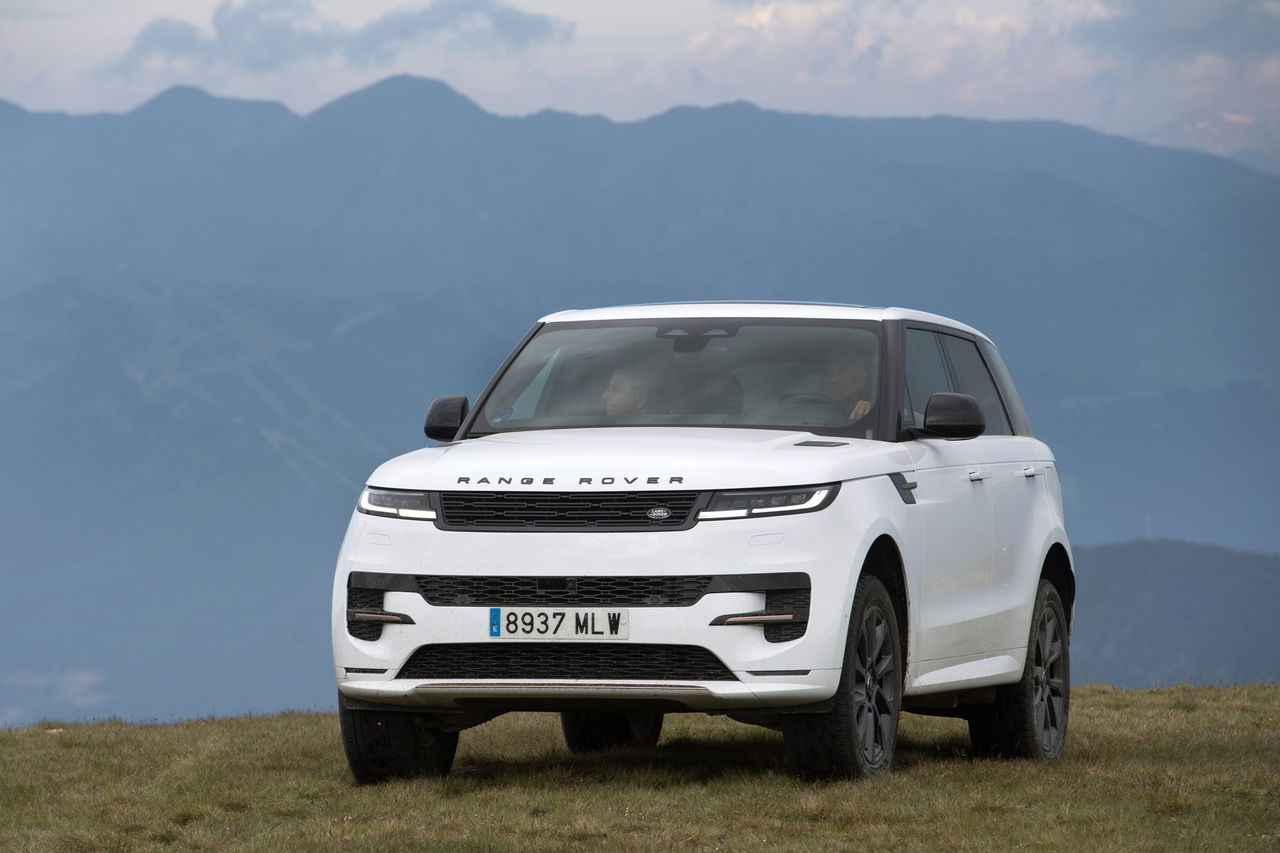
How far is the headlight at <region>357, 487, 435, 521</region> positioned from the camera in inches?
291

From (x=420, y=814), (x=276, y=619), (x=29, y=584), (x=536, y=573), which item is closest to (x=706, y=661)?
(x=536, y=573)

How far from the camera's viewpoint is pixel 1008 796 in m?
7.64

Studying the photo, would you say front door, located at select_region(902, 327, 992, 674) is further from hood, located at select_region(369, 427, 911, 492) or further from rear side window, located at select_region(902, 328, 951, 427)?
hood, located at select_region(369, 427, 911, 492)

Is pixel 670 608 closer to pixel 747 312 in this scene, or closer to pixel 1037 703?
pixel 747 312

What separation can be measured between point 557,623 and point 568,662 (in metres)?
0.16

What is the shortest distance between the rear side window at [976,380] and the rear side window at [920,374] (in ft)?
0.73

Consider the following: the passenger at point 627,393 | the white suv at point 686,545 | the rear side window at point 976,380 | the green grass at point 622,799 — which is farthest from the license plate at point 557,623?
the rear side window at point 976,380

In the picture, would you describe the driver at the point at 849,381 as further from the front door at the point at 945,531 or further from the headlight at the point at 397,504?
the headlight at the point at 397,504

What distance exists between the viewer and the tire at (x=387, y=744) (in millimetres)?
7793

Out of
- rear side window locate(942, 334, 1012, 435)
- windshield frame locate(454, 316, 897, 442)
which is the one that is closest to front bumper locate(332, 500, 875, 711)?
windshield frame locate(454, 316, 897, 442)

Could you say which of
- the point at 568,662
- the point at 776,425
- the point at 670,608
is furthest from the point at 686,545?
the point at 776,425

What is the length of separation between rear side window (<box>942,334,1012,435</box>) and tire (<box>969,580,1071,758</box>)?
0.88 meters

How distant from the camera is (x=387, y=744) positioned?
786cm

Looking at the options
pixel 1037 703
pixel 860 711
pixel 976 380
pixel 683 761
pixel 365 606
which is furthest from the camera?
pixel 976 380
